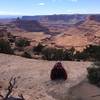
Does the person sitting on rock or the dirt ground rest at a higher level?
the person sitting on rock

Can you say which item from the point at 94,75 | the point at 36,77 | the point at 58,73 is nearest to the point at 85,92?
the point at 94,75

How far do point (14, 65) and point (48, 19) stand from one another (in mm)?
164708

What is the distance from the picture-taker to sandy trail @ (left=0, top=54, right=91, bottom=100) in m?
15.3

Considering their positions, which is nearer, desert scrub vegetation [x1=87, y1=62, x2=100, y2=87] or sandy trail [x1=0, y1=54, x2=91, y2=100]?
sandy trail [x1=0, y1=54, x2=91, y2=100]

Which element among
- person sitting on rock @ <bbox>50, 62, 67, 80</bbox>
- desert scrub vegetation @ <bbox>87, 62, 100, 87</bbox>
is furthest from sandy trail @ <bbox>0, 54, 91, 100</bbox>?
desert scrub vegetation @ <bbox>87, 62, 100, 87</bbox>

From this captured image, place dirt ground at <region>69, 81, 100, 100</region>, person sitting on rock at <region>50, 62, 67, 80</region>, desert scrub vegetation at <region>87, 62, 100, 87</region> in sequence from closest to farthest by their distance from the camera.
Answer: dirt ground at <region>69, 81, 100, 100</region> → desert scrub vegetation at <region>87, 62, 100, 87</region> → person sitting on rock at <region>50, 62, 67, 80</region>

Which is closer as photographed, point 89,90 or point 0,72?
point 89,90

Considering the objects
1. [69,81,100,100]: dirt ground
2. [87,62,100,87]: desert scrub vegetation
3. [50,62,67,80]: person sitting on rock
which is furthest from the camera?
[50,62,67,80]: person sitting on rock

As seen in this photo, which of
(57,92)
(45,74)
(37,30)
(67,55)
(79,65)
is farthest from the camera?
(37,30)

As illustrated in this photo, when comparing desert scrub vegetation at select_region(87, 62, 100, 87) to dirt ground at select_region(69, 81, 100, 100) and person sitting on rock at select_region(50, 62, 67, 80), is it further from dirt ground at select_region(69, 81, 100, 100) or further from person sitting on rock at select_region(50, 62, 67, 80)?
person sitting on rock at select_region(50, 62, 67, 80)

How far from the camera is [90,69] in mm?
17375

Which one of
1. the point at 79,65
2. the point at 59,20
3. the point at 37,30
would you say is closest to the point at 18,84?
the point at 79,65

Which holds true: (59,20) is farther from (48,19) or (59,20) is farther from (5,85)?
(5,85)

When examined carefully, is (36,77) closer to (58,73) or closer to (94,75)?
(58,73)
